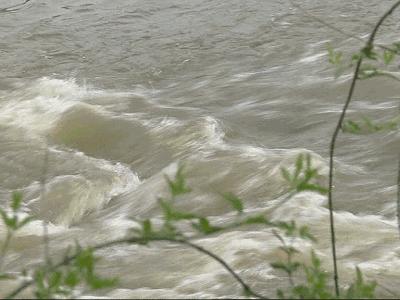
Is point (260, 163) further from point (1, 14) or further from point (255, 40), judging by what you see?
point (1, 14)

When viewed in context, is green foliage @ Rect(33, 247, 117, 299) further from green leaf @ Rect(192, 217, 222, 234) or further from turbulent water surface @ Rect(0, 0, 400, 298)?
turbulent water surface @ Rect(0, 0, 400, 298)

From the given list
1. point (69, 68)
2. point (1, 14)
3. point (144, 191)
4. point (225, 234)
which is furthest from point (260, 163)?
point (1, 14)

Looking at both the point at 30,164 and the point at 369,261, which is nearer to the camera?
the point at 369,261

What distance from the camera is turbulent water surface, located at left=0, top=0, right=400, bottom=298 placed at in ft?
12.8

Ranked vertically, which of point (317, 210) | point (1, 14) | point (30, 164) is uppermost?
point (317, 210)

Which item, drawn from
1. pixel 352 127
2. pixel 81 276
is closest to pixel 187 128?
pixel 352 127

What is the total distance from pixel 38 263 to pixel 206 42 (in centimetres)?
392

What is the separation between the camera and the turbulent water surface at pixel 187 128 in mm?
3902

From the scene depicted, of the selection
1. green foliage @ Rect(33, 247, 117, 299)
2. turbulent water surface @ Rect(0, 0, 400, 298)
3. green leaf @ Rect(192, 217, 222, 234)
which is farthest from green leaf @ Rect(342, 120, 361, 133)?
turbulent water surface @ Rect(0, 0, 400, 298)

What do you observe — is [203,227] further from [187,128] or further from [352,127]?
[187,128]

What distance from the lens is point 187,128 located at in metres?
5.66

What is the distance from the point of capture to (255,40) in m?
7.64

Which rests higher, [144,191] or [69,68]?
[144,191]

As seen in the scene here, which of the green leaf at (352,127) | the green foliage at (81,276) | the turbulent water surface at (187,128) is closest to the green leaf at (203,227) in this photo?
the green foliage at (81,276)
